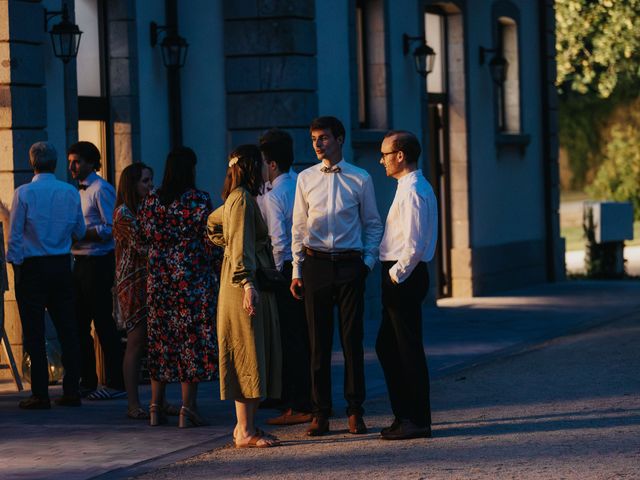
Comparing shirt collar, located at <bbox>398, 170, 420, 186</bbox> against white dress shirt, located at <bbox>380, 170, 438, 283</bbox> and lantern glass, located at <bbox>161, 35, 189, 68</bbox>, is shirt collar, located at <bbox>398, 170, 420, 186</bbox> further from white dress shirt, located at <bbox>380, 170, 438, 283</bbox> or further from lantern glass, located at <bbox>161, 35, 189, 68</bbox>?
lantern glass, located at <bbox>161, 35, 189, 68</bbox>

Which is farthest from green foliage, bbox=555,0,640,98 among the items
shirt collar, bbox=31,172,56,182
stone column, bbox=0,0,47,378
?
shirt collar, bbox=31,172,56,182

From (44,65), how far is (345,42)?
4892 mm

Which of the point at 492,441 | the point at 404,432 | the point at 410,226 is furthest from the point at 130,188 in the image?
the point at 492,441

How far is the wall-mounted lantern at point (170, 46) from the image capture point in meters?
15.0

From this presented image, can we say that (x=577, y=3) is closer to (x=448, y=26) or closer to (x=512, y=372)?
(x=448, y=26)

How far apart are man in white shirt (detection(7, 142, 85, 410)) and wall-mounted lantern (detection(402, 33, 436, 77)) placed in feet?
27.5

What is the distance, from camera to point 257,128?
15906mm

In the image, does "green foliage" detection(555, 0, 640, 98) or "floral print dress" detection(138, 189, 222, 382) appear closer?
"floral print dress" detection(138, 189, 222, 382)

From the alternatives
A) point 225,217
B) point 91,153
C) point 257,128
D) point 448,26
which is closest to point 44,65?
point 91,153

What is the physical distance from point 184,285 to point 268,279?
2.37 ft

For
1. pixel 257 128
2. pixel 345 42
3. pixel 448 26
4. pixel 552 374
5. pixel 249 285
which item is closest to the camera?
pixel 249 285

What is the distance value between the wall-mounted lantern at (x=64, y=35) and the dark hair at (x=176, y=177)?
366 centimetres

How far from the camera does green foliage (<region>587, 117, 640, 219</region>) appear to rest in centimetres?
3912

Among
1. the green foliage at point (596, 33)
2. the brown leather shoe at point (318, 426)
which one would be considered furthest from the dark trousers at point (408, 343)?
the green foliage at point (596, 33)
